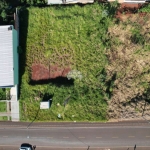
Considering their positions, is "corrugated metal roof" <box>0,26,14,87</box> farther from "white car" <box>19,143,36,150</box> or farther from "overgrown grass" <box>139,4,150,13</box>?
"overgrown grass" <box>139,4,150,13</box>

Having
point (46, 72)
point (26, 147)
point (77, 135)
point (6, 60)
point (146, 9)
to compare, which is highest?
point (146, 9)

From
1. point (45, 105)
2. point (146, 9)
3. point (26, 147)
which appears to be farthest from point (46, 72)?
point (146, 9)

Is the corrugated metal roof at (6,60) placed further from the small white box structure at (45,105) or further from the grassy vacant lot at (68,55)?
the small white box structure at (45,105)

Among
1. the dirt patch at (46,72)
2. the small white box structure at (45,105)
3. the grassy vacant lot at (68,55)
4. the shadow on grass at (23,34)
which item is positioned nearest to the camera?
the small white box structure at (45,105)

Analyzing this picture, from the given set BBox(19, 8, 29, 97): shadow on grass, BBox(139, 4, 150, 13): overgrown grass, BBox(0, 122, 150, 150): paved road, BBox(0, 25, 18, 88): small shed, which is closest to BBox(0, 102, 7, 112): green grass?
BBox(0, 122, 150, 150): paved road

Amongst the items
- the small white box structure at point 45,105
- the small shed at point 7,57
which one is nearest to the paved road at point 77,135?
the small white box structure at point 45,105

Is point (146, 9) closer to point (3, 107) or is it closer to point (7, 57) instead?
point (7, 57)

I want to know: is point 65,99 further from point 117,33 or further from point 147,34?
point 147,34
